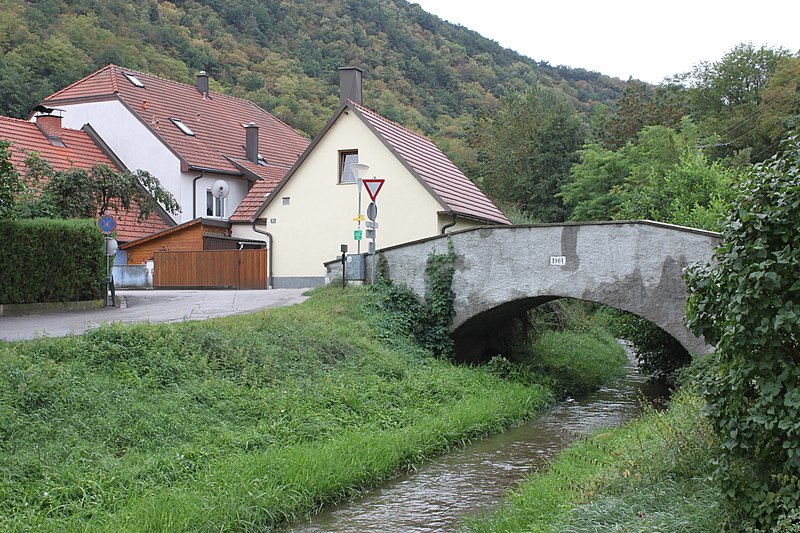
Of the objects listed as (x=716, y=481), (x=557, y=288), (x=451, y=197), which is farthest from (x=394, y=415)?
(x=451, y=197)

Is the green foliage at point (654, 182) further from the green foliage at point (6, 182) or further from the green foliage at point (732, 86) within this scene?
the green foliage at point (6, 182)

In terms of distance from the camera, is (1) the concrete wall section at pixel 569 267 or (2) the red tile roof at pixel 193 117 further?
(2) the red tile roof at pixel 193 117

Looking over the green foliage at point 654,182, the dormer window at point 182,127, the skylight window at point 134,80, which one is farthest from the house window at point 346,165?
the skylight window at point 134,80

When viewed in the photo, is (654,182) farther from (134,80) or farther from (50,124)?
(134,80)

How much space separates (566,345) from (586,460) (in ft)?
44.7

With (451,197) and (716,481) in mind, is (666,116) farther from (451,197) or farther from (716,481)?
(716,481)

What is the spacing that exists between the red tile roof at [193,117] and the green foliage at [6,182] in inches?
722

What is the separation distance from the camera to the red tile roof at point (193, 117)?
39125 mm

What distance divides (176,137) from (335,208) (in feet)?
49.6

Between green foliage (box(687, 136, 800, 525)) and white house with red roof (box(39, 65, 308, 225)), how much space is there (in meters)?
29.5

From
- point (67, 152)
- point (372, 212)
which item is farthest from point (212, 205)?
point (372, 212)

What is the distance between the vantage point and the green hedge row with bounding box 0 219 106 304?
18.6m

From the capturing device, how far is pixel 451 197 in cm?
2600

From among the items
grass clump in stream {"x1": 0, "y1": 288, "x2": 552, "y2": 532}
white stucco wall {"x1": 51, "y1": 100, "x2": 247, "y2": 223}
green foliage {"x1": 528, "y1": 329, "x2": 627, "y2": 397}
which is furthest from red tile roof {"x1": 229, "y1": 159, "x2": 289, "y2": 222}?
grass clump in stream {"x1": 0, "y1": 288, "x2": 552, "y2": 532}
